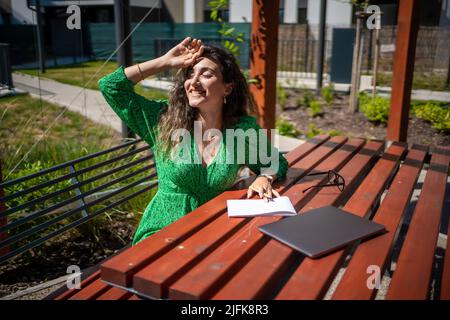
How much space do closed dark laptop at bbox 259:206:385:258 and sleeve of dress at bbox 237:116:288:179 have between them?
0.60m

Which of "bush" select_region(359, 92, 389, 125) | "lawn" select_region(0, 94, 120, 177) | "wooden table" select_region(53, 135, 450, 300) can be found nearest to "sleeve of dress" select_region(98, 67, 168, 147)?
"wooden table" select_region(53, 135, 450, 300)

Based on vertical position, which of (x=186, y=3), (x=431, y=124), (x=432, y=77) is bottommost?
(x=431, y=124)

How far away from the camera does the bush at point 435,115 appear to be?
5.41m

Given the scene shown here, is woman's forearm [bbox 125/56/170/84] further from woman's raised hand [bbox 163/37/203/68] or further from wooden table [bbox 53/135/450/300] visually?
wooden table [bbox 53/135/450/300]

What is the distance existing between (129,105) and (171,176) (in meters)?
0.48

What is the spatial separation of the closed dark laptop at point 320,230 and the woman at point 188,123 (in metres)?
0.37

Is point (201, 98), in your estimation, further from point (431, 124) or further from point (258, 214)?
point (431, 124)
